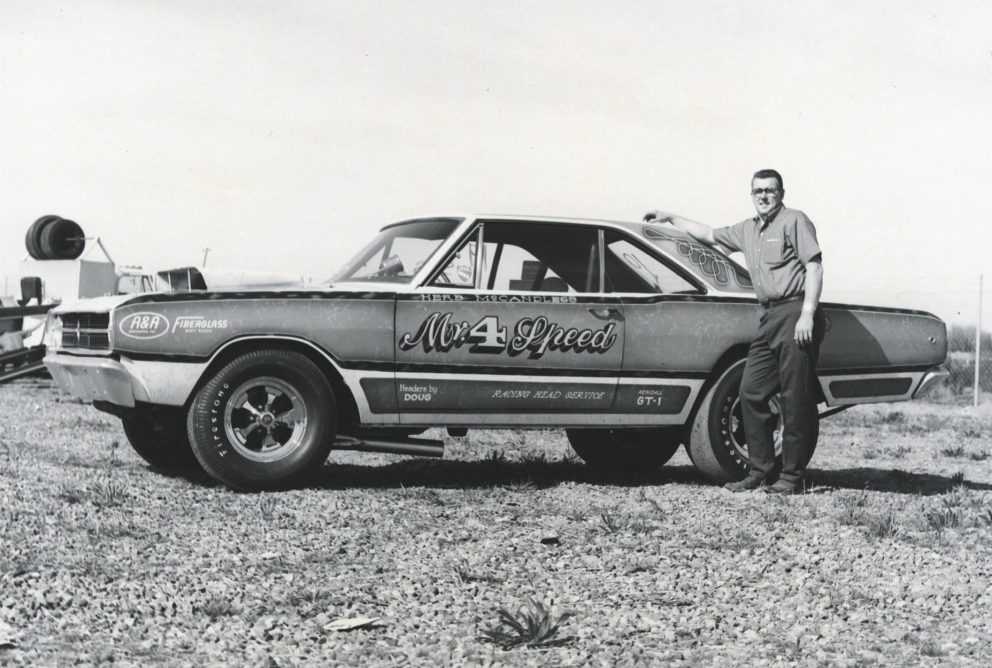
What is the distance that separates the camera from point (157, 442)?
23.2ft

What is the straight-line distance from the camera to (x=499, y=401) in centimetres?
629

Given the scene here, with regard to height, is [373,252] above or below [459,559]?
above

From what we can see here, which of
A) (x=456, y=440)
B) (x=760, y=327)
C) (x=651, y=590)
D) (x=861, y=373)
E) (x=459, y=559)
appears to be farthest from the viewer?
(x=456, y=440)

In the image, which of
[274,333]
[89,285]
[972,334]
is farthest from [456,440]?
[972,334]

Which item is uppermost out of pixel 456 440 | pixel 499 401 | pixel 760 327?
pixel 760 327

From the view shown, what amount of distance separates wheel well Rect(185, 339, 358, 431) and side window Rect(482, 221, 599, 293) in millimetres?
1053

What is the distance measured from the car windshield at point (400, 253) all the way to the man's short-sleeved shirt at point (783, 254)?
5.70ft

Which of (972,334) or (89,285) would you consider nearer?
(89,285)

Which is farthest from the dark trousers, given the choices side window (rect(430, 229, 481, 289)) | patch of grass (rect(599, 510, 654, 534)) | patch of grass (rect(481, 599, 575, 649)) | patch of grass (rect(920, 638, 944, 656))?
patch of grass (rect(481, 599, 575, 649))

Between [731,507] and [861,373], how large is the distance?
150cm

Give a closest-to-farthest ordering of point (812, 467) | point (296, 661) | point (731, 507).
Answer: point (296, 661) < point (731, 507) < point (812, 467)

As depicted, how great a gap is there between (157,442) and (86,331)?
936 mm

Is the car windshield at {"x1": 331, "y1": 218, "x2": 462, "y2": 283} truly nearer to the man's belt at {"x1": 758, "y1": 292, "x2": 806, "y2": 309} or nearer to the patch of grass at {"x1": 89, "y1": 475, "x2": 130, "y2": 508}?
the patch of grass at {"x1": 89, "y1": 475, "x2": 130, "y2": 508}

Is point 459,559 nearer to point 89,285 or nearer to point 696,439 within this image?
point 696,439
